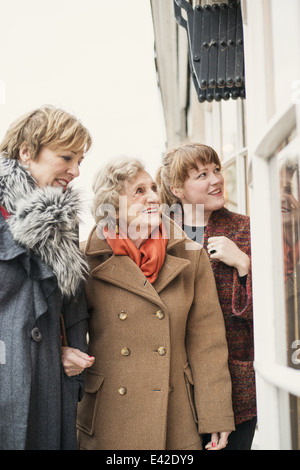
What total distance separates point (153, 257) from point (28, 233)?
0.51 meters

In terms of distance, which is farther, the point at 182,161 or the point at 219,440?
the point at 182,161

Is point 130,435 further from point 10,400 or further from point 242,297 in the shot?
point 242,297

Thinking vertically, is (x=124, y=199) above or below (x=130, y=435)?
above

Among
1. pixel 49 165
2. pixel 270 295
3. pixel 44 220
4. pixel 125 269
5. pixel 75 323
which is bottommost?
pixel 75 323

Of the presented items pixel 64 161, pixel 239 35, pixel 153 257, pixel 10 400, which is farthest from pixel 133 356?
pixel 239 35

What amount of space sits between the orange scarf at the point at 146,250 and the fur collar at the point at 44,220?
0.28 m

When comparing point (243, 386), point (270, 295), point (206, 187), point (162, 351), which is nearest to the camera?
point (270, 295)

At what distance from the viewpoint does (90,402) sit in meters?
1.60

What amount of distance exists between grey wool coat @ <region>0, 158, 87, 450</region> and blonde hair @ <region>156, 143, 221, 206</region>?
0.64 metres

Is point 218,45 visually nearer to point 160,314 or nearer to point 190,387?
point 160,314

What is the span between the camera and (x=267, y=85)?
112 cm

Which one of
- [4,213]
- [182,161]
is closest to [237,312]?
[182,161]

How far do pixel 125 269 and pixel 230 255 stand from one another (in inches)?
16.2

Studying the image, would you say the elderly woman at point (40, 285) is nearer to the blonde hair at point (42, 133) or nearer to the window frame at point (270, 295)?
the blonde hair at point (42, 133)
